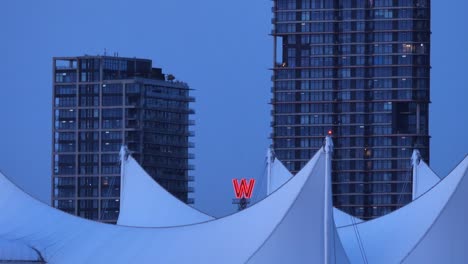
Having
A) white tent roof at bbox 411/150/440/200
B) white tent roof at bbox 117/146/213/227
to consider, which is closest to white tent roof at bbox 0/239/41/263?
white tent roof at bbox 117/146/213/227

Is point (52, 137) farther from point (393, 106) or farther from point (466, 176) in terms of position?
point (466, 176)

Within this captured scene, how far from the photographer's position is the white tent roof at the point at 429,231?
6438 cm

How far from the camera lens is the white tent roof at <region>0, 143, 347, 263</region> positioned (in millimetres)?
60562

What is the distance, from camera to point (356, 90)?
12850cm

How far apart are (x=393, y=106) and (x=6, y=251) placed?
5801cm

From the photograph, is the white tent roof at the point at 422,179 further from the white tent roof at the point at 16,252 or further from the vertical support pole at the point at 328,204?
the vertical support pole at the point at 328,204

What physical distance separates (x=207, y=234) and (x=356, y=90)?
64.4 m

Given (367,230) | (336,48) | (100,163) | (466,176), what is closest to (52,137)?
(100,163)

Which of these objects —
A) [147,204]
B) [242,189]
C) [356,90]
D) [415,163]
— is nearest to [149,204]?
[147,204]

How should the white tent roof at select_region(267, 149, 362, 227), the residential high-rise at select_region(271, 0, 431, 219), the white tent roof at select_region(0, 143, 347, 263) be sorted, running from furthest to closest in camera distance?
the residential high-rise at select_region(271, 0, 431, 219) → the white tent roof at select_region(267, 149, 362, 227) → the white tent roof at select_region(0, 143, 347, 263)

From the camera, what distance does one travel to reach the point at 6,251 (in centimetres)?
7206

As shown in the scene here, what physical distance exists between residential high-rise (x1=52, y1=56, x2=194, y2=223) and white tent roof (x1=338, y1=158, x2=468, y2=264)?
65901mm

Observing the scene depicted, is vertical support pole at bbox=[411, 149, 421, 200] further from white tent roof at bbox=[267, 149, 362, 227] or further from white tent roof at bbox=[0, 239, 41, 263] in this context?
white tent roof at bbox=[0, 239, 41, 263]

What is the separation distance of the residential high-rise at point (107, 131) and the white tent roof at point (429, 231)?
65.9 metres
